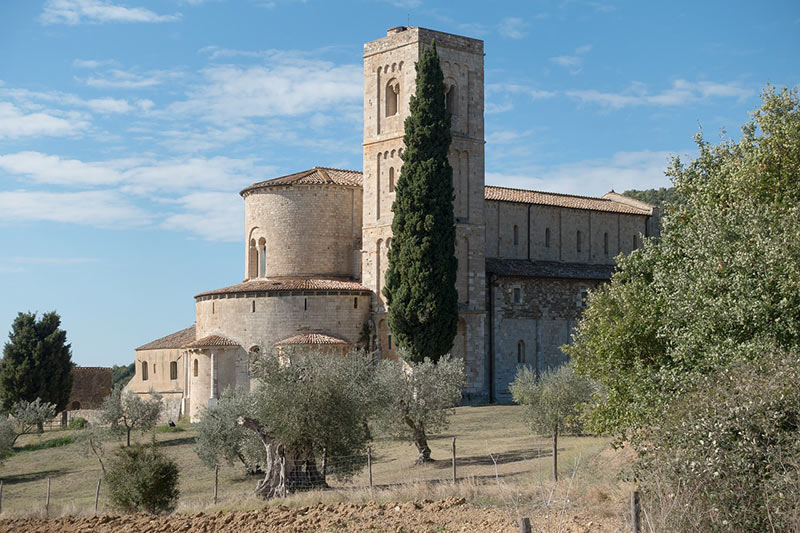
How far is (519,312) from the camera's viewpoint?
143 ft

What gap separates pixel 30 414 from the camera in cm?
4416

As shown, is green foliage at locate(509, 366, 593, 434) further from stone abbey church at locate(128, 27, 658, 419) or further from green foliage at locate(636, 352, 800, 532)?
green foliage at locate(636, 352, 800, 532)

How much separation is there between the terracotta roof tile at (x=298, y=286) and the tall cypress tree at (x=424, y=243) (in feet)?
10.2

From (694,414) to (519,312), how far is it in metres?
31.2

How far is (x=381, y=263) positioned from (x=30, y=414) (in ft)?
60.4

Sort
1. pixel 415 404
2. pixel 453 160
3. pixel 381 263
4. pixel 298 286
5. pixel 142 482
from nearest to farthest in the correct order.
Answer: pixel 142 482 < pixel 415 404 < pixel 298 286 < pixel 381 263 < pixel 453 160

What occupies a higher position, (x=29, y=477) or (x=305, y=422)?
(x=305, y=422)

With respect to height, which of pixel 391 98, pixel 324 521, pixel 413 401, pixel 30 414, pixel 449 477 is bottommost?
pixel 449 477

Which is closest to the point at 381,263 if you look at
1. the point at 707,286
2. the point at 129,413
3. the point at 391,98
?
the point at 391,98

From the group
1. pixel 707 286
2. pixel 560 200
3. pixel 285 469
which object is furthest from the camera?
pixel 560 200

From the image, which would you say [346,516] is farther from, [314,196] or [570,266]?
[570,266]

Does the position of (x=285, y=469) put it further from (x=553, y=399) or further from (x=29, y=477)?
(x=29, y=477)

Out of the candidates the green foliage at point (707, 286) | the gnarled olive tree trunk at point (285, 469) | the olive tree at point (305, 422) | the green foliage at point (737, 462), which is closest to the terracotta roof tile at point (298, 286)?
the olive tree at point (305, 422)

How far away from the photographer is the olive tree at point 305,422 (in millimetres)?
21922
